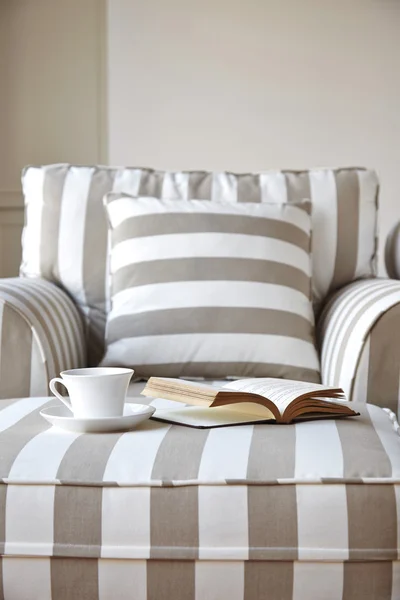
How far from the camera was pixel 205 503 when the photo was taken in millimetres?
916

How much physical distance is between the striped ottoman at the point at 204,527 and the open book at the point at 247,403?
0.14 metres

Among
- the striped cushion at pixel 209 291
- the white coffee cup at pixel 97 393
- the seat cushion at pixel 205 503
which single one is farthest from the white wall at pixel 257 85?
the seat cushion at pixel 205 503

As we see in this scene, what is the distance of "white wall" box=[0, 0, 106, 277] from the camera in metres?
3.51

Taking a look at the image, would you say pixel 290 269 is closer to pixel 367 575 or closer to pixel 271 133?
pixel 367 575

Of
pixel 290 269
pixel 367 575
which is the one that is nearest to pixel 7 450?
pixel 367 575

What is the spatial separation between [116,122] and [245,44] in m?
0.60

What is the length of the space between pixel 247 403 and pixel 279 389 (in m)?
Answer: 0.06

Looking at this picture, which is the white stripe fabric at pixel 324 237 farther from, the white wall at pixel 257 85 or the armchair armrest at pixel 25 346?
the white wall at pixel 257 85

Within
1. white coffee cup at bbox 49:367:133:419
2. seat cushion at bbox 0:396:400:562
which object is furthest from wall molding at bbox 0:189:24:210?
seat cushion at bbox 0:396:400:562

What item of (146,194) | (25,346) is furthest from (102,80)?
(25,346)

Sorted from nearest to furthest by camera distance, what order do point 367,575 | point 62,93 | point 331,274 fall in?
point 367,575 → point 331,274 → point 62,93

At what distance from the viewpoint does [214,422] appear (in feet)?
3.62

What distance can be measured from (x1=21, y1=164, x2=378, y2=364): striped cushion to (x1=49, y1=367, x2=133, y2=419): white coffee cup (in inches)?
28.3

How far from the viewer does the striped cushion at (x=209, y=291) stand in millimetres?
1564
